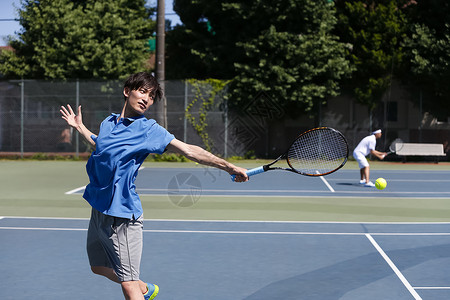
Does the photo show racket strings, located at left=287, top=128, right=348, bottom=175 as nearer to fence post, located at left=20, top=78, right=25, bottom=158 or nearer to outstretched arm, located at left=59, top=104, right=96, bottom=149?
outstretched arm, located at left=59, top=104, right=96, bottom=149

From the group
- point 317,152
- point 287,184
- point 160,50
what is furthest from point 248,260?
point 160,50

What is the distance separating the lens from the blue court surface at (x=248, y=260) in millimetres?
5172

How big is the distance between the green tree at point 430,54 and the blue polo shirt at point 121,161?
18469 mm

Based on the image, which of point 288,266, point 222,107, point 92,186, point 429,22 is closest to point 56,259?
point 288,266

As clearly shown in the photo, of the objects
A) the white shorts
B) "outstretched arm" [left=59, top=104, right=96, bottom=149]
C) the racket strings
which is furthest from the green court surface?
"outstretched arm" [left=59, top=104, right=96, bottom=149]

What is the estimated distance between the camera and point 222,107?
2117 centimetres

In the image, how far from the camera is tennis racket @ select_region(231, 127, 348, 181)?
5164 millimetres

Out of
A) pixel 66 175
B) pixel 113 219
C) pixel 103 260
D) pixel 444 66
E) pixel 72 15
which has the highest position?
pixel 72 15

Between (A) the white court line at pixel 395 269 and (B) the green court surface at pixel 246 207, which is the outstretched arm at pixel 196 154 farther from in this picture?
(B) the green court surface at pixel 246 207

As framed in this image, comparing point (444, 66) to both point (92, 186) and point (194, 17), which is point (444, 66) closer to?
point (194, 17)

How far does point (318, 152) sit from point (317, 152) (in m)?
0.02

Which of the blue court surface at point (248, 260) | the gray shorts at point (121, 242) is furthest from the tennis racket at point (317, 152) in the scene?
the gray shorts at point (121, 242)

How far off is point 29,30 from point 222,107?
7.74 metres

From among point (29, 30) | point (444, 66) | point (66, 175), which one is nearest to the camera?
point (66, 175)
